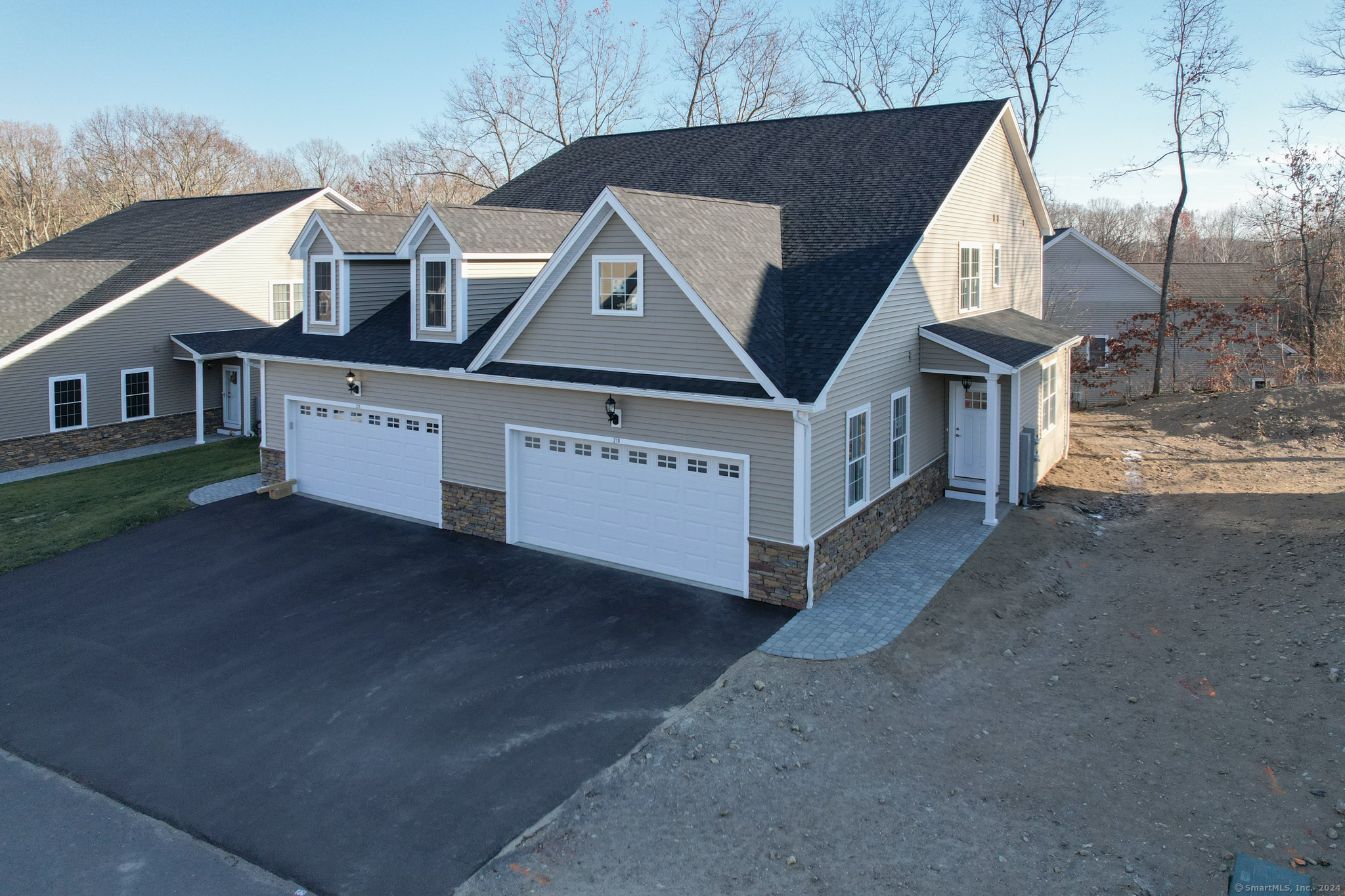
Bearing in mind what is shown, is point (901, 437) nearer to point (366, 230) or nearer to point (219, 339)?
point (366, 230)

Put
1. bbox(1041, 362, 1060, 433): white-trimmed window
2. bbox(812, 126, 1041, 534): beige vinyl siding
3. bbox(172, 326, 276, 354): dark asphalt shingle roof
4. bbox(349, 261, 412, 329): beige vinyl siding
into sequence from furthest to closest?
bbox(172, 326, 276, 354): dark asphalt shingle roof, bbox(1041, 362, 1060, 433): white-trimmed window, bbox(349, 261, 412, 329): beige vinyl siding, bbox(812, 126, 1041, 534): beige vinyl siding

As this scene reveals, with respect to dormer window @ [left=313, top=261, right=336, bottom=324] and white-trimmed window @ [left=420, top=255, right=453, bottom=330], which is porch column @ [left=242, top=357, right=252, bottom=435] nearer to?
dormer window @ [left=313, top=261, right=336, bottom=324]

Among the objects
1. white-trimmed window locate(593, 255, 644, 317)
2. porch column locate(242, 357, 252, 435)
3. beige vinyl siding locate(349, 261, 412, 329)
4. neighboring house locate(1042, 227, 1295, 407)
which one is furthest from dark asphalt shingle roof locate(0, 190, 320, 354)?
neighboring house locate(1042, 227, 1295, 407)

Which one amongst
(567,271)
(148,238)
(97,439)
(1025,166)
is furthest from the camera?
(148,238)

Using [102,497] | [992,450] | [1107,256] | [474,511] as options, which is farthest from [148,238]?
[1107,256]

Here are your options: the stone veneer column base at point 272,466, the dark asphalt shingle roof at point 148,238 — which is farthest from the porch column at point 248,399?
the stone veneer column base at point 272,466
